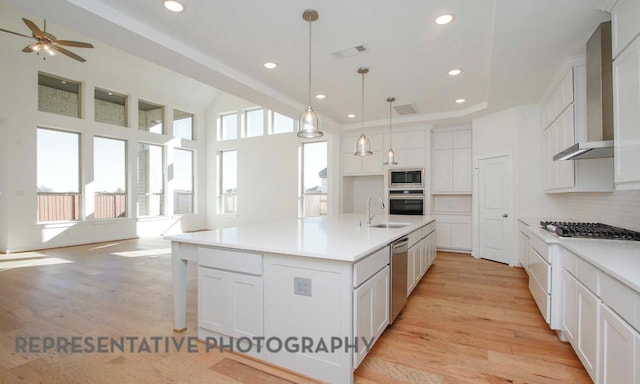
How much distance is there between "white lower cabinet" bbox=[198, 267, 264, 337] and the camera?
2129 mm

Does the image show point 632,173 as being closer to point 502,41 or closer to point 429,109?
point 502,41

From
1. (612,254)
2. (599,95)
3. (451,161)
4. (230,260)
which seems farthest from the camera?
(451,161)

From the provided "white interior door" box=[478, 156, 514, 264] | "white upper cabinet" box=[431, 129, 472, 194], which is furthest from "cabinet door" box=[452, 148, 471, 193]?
"white interior door" box=[478, 156, 514, 264]

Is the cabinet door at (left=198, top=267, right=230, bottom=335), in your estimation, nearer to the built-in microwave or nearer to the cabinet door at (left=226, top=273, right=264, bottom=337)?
the cabinet door at (left=226, top=273, right=264, bottom=337)

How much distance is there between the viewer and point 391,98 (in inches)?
194

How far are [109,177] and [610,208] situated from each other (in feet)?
30.5

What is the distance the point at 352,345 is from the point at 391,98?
4.11 m

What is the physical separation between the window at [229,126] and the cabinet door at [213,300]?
7.48m

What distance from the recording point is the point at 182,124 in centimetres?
916

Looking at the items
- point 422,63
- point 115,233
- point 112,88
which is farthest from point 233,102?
point 422,63

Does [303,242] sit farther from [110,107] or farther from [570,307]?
[110,107]

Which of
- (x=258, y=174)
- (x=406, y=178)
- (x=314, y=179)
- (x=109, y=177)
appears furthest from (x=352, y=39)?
(x=109, y=177)

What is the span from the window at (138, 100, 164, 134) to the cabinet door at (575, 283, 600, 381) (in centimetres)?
933

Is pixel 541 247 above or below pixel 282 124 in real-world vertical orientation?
below
